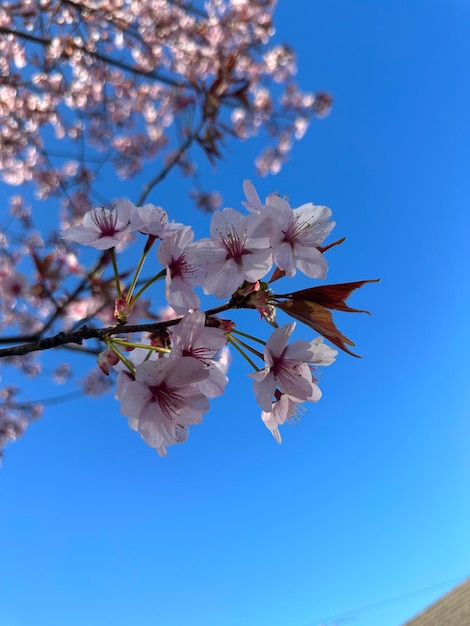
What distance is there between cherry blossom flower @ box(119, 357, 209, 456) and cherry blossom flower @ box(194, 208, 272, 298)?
0.65ft

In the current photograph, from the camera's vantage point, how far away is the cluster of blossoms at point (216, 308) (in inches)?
39.4

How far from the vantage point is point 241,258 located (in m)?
1.03

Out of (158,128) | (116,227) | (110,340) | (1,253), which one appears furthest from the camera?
(158,128)

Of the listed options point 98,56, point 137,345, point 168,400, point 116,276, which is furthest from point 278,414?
point 98,56

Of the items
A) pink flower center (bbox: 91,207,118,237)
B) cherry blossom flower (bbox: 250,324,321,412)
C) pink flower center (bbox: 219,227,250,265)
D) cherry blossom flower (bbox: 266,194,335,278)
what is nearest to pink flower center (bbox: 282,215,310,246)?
cherry blossom flower (bbox: 266,194,335,278)

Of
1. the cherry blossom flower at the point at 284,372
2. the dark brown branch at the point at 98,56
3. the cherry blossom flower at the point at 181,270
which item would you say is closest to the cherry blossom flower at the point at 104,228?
the cherry blossom flower at the point at 181,270

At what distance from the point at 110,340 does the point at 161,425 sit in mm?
256

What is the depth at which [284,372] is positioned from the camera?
3.60 ft

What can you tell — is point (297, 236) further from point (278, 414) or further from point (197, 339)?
point (278, 414)

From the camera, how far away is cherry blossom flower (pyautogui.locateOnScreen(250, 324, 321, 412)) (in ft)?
3.45

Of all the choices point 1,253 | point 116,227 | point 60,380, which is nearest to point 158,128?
point 1,253

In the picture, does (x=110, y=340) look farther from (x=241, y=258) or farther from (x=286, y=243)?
→ (x=286, y=243)

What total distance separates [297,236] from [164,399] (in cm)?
53

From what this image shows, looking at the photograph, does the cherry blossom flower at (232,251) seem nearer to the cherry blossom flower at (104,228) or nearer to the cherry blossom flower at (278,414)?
the cherry blossom flower at (104,228)
